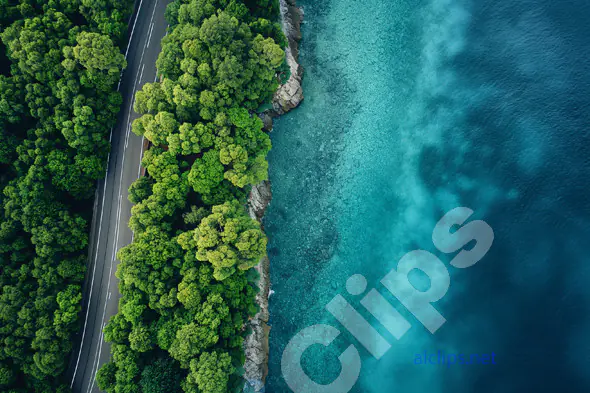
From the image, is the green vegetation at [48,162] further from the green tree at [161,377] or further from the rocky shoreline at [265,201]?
the rocky shoreline at [265,201]

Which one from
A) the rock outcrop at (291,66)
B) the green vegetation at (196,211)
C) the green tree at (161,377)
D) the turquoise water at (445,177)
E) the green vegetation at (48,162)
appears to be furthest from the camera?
A: the rock outcrop at (291,66)

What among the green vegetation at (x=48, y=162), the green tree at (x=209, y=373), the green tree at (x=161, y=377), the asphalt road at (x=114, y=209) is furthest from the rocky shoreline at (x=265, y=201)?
the green vegetation at (x=48, y=162)

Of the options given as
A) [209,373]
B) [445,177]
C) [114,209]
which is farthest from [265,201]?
[445,177]

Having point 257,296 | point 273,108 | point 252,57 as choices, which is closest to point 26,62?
point 252,57

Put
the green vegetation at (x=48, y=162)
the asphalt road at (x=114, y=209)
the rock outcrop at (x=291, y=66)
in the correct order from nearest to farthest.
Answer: the green vegetation at (x=48, y=162), the asphalt road at (x=114, y=209), the rock outcrop at (x=291, y=66)

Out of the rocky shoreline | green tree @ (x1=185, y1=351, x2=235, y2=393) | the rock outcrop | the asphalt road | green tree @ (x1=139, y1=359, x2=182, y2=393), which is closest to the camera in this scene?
green tree @ (x1=185, y1=351, x2=235, y2=393)

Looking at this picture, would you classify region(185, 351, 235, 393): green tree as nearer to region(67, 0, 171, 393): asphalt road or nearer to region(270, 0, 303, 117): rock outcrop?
region(67, 0, 171, 393): asphalt road

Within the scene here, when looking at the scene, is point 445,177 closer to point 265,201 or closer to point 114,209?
point 265,201

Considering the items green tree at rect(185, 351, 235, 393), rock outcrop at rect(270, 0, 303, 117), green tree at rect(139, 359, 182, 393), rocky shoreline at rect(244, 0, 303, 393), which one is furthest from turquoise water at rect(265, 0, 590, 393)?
green tree at rect(139, 359, 182, 393)
